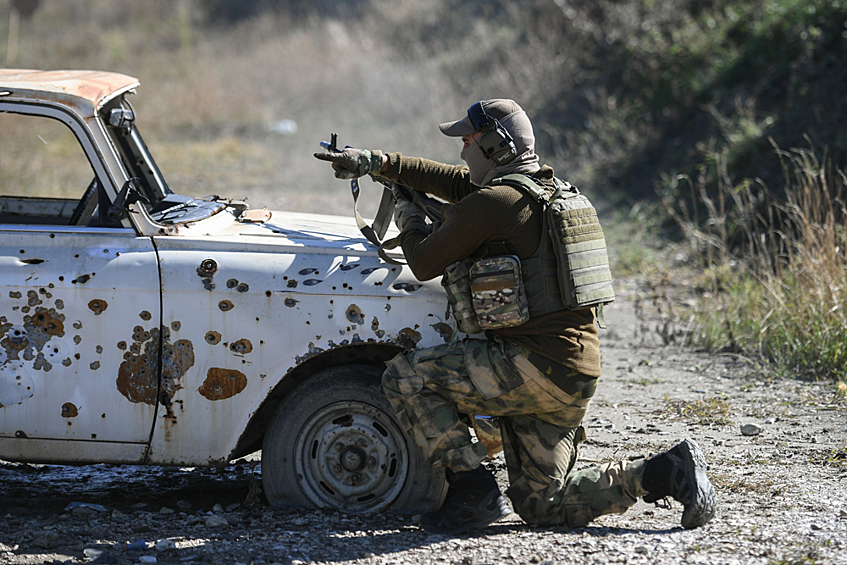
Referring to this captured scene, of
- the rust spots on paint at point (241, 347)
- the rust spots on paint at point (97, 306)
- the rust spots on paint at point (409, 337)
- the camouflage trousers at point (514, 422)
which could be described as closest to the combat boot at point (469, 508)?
the camouflage trousers at point (514, 422)

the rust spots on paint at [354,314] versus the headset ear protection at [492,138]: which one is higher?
the headset ear protection at [492,138]

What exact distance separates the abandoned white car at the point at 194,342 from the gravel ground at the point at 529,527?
0.84 feet

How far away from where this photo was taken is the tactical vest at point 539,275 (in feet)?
10.7

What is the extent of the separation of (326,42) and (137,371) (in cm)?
1922

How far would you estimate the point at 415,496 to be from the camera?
3490 mm

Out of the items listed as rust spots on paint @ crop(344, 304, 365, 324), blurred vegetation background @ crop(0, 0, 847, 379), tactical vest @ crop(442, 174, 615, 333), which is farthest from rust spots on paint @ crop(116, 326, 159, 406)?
blurred vegetation background @ crop(0, 0, 847, 379)

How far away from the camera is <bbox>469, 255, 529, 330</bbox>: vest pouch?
10.6ft

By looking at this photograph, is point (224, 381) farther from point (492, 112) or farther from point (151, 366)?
point (492, 112)

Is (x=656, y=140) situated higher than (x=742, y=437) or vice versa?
(x=656, y=140)

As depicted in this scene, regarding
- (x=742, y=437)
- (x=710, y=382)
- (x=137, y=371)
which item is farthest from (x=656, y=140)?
(x=137, y=371)

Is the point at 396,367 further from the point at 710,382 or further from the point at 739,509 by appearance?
the point at 710,382

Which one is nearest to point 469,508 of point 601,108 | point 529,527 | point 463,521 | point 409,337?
point 463,521

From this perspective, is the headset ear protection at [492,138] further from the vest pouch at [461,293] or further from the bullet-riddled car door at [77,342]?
the bullet-riddled car door at [77,342]

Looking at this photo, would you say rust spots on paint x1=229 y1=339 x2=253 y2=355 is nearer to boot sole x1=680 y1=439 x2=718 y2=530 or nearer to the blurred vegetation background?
boot sole x1=680 y1=439 x2=718 y2=530
